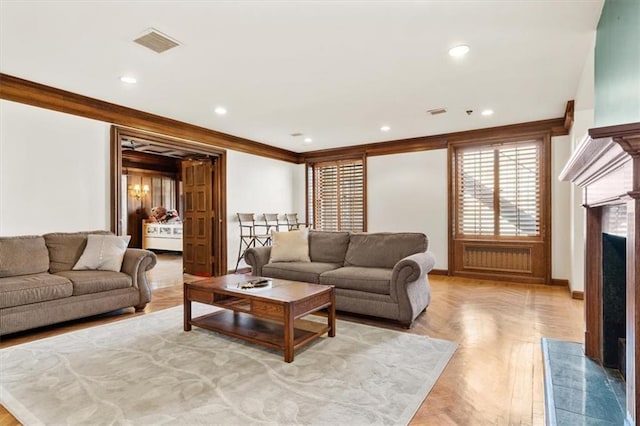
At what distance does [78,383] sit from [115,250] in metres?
1.97

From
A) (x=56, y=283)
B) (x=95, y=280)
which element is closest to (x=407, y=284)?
(x=95, y=280)

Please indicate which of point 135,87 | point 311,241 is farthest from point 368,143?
point 135,87

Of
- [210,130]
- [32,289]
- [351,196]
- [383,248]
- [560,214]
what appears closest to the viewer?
[32,289]

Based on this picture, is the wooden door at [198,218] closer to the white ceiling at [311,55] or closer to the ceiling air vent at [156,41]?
the white ceiling at [311,55]

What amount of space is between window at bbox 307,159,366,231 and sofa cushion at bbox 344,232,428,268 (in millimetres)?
2780

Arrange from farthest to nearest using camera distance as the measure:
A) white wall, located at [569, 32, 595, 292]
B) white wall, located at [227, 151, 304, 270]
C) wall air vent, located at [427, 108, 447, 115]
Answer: white wall, located at [227, 151, 304, 270], wall air vent, located at [427, 108, 447, 115], white wall, located at [569, 32, 595, 292]

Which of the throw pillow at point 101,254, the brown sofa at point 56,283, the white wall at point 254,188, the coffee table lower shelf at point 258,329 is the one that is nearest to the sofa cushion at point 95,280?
the brown sofa at point 56,283

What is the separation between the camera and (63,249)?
377 centimetres

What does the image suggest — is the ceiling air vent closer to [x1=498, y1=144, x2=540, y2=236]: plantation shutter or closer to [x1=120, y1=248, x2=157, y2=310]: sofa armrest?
[x1=120, y1=248, x2=157, y2=310]: sofa armrest

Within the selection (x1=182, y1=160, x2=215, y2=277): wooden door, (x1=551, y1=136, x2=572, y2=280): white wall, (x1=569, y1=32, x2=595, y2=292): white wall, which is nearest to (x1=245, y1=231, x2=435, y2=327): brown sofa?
(x1=569, y1=32, x2=595, y2=292): white wall

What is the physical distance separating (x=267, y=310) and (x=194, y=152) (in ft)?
13.1

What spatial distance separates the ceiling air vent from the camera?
8.76ft

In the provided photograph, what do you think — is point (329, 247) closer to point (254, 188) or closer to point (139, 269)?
point (139, 269)

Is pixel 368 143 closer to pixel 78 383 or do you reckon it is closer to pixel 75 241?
pixel 75 241
